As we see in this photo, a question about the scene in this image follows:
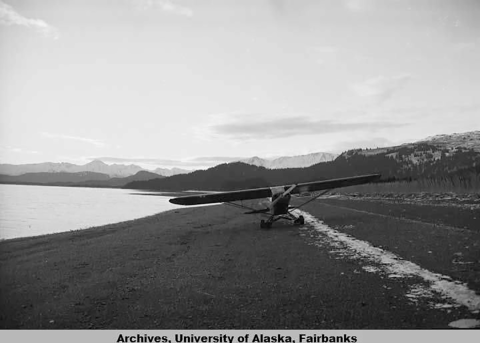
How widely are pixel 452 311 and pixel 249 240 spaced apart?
9.37 metres

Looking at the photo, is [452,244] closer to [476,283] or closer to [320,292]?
[476,283]

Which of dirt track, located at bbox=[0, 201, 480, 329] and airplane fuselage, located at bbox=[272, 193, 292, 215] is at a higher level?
airplane fuselage, located at bbox=[272, 193, 292, 215]

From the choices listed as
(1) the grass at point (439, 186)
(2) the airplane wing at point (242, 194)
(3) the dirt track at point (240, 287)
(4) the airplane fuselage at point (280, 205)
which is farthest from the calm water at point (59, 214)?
(1) the grass at point (439, 186)

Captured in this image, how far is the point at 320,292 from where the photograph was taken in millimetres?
5766

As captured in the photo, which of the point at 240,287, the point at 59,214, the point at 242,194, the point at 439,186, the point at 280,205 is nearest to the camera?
the point at 240,287

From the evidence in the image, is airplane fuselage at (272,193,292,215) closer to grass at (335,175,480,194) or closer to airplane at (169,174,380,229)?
airplane at (169,174,380,229)

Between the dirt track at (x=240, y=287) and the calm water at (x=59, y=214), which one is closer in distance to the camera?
the dirt track at (x=240, y=287)

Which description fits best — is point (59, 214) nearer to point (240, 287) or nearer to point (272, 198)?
point (272, 198)

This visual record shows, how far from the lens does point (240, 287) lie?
6.46 meters

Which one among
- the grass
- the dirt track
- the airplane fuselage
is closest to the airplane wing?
the airplane fuselage

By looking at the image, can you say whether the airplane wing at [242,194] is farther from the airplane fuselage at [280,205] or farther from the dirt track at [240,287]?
the dirt track at [240,287]

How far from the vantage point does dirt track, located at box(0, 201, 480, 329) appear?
4.68 meters

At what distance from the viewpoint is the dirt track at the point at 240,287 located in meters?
4.68

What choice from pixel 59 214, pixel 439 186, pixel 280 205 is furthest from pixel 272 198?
pixel 59 214
